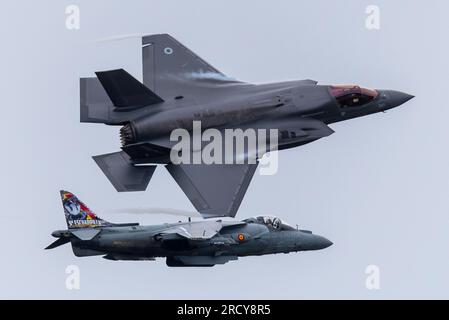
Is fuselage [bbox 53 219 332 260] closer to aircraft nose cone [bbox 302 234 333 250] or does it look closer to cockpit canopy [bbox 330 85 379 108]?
aircraft nose cone [bbox 302 234 333 250]

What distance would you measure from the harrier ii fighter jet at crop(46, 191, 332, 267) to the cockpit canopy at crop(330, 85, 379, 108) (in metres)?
4.56

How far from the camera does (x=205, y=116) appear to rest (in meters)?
34.9

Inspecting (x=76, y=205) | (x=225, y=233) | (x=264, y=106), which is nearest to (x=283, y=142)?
(x=264, y=106)

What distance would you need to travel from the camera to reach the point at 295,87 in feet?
117

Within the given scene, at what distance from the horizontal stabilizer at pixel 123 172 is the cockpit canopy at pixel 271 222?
4.47 meters

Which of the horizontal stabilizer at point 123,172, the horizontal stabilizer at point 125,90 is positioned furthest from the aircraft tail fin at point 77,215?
the horizontal stabilizer at point 125,90

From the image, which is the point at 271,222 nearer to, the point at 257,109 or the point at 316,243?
the point at 316,243

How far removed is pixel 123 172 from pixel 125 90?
216cm

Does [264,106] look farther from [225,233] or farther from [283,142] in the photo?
[225,233]

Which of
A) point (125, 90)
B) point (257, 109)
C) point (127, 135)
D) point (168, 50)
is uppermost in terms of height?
point (168, 50)

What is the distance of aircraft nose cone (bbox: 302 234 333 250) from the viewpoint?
39062 mm

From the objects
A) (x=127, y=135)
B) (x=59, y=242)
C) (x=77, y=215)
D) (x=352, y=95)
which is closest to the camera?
(x=127, y=135)

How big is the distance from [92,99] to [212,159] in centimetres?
369

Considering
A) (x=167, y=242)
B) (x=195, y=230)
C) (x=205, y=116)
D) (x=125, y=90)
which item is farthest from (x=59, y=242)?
(x=205, y=116)
